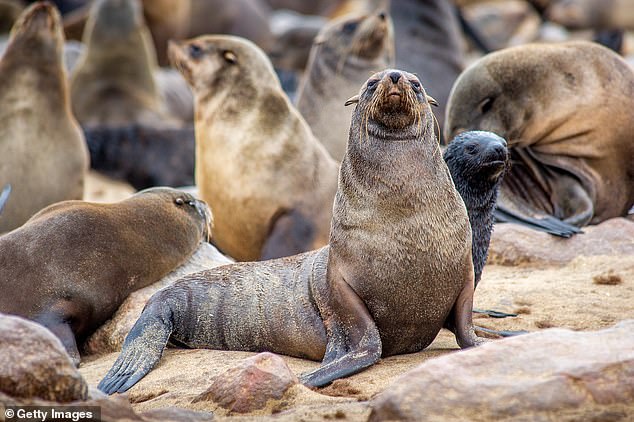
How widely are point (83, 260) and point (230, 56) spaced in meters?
2.86

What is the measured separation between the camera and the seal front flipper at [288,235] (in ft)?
24.8

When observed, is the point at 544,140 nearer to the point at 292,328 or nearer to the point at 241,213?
the point at 241,213

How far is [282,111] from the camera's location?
318 inches

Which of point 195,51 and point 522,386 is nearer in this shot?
point 522,386

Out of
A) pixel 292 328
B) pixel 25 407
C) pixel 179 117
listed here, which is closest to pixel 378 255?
pixel 292 328

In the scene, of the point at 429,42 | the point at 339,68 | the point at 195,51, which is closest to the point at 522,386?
the point at 195,51

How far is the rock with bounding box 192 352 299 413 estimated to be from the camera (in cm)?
420

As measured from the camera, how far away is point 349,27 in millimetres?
10398

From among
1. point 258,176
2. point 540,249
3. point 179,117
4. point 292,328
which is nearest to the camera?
point 292,328

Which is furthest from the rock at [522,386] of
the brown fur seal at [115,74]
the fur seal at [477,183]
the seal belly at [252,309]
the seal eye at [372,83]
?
the brown fur seal at [115,74]

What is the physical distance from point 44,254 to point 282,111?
265cm

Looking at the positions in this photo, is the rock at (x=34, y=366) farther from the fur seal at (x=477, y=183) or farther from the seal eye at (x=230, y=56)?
the seal eye at (x=230, y=56)

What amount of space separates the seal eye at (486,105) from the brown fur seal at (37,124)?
309cm

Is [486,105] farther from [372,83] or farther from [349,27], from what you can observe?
[372,83]
